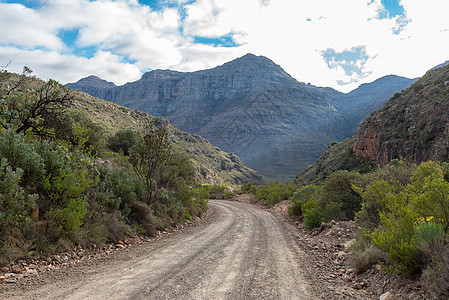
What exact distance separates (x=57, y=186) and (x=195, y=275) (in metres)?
4.98

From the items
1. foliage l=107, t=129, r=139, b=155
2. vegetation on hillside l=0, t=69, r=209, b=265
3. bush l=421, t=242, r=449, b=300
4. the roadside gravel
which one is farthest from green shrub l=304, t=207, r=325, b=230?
foliage l=107, t=129, r=139, b=155

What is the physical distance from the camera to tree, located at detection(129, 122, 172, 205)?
40.3 feet

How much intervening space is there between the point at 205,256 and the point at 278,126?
191 metres

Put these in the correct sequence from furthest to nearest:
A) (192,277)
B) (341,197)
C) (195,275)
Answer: (341,197)
(195,275)
(192,277)

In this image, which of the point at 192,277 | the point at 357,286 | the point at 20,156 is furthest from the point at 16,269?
the point at 357,286

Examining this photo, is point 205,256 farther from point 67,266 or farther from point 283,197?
point 283,197

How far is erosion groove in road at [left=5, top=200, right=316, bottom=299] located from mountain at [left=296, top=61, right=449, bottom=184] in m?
28.1

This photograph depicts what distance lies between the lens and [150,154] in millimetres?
12422

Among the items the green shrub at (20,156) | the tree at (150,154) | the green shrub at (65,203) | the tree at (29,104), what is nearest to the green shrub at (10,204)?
the green shrub at (65,203)

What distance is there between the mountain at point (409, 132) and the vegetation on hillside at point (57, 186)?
2929 cm

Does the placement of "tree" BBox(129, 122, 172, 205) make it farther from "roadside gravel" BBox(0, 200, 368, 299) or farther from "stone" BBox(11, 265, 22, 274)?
"stone" BBox(11, 265, 22, 274)

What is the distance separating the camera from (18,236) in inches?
231

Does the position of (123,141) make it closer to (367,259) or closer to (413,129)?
(367,259)

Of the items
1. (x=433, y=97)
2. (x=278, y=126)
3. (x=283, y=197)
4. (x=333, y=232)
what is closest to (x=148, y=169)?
(x=333, y=232)
